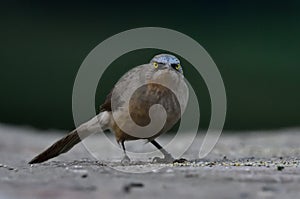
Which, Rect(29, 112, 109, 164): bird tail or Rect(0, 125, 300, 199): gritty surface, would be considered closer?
Rect(0, 125, 300, 199): gritty surface

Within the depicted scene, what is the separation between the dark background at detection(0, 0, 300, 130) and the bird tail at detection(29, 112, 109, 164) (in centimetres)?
672

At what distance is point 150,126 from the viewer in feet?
17.7

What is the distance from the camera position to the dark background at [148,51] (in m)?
14.1

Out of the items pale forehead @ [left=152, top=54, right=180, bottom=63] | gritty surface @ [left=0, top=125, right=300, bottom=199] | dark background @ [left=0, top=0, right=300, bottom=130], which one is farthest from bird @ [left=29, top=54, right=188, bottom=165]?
dark background @ [left=0, top=0, right=300, bottom=130]

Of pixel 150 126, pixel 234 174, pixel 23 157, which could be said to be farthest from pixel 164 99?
pixel 23 157

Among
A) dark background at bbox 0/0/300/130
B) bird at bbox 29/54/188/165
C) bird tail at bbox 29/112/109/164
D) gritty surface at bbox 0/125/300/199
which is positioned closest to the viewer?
gritty surface at bbox 0/125/300/199

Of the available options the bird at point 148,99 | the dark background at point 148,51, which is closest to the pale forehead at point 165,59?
the bird at point 148,99

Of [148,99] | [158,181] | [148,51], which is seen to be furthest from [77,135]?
[148,51]

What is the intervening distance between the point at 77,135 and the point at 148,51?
1013cm

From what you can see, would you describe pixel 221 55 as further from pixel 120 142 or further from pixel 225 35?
pixel 120 142

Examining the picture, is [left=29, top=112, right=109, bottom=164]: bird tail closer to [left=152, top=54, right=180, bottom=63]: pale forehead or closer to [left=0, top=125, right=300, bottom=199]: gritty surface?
[left=0, top=125, right=300, bottom=199]: gritty surface

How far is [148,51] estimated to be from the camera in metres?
16.2

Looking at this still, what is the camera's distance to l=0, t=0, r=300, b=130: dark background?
14.1 metres

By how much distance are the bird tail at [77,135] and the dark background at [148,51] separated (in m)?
6.72
